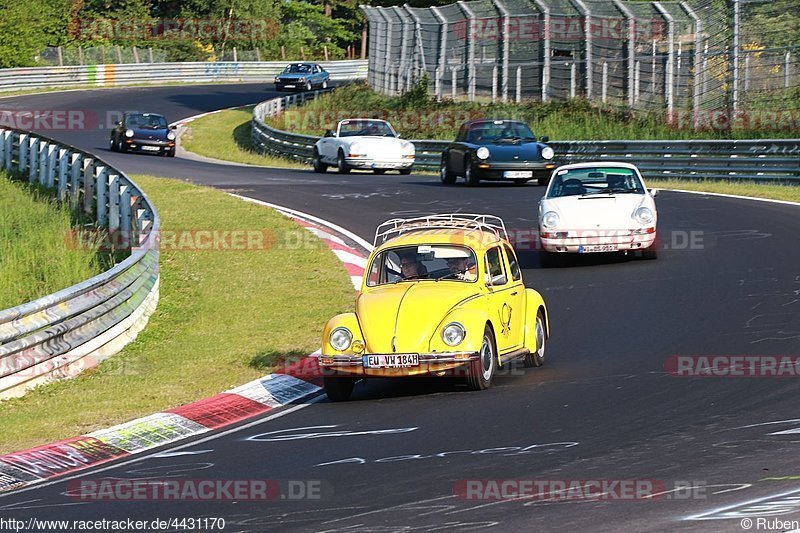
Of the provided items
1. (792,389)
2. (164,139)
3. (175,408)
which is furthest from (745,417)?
(164,139)

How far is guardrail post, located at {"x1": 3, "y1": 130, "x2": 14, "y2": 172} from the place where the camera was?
28.7 m

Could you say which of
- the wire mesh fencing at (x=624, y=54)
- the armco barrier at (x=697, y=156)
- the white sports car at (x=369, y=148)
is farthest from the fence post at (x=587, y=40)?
the white sports car at (x=369, y=148)

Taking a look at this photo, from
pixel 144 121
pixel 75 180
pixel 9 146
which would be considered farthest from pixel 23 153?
pixel 144 121

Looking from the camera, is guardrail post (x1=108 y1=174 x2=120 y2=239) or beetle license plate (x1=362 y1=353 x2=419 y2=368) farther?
guardrail post (x1=108 y1=174 x2=120 y2=239)

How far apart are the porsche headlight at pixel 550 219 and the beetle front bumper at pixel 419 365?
7282 mm

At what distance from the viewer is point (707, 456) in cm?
759

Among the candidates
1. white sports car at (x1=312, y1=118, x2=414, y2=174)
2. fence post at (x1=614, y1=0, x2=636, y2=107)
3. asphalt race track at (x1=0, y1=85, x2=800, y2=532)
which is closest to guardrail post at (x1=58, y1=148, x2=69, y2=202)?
white sports car at (x1=312, y1=118, x2=414, y2=174)

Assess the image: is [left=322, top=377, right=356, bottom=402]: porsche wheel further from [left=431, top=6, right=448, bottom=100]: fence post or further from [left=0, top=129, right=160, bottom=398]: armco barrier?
[left=431, top=6, right=448, bottom=100]: fence post

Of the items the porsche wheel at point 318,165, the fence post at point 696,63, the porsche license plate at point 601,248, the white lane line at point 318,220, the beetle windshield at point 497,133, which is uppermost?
the fence post at point 696,63

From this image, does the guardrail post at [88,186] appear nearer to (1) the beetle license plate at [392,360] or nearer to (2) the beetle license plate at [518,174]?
(2) the beetle license plate at [518,174]

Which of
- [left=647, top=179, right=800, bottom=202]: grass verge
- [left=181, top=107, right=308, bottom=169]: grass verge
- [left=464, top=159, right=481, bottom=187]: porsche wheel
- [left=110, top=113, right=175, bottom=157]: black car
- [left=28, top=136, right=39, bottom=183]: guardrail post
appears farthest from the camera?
[left=181, top=107, right=308, bottom=169]: grass verge

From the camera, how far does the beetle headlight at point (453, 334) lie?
10508 mm

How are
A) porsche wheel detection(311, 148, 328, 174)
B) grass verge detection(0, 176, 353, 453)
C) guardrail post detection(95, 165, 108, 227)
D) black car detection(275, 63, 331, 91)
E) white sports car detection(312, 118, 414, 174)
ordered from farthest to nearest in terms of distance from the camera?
black car detection(275, 63, 331, 91) → porsche wheel detection(311, 148, 328, 174) → white sports car detection(312, 118, 414, 174) → guardrail post detection(95, 165, 108, 227) → grass verge detection(0, 176, 353, 453)

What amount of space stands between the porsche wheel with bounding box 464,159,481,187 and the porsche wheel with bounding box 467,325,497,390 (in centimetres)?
1658
